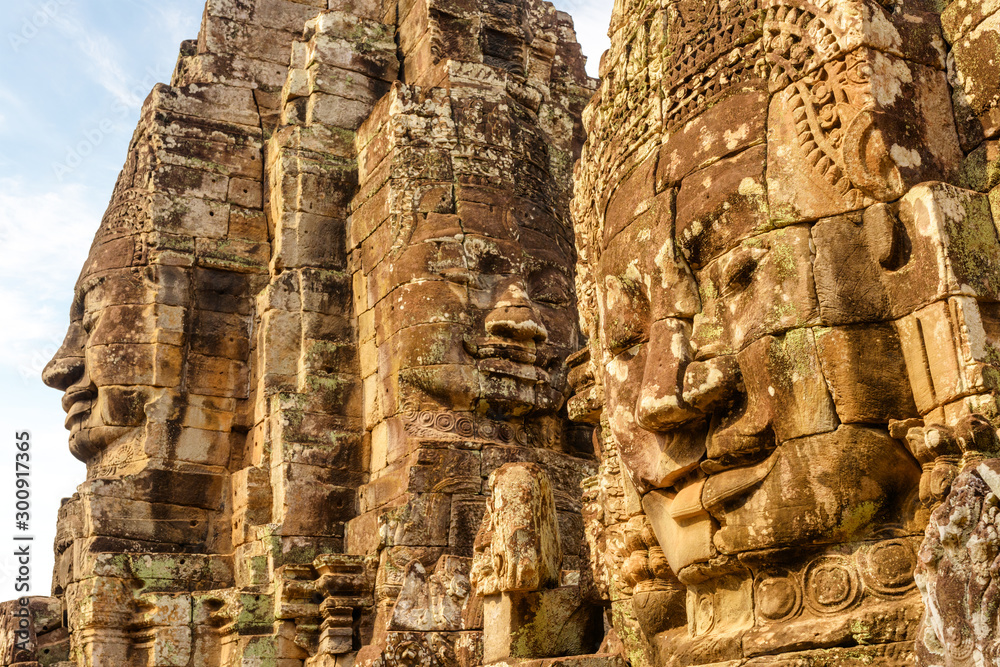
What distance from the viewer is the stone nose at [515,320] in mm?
9906

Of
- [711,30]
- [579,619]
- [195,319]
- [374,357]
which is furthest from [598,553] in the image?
[195,319]

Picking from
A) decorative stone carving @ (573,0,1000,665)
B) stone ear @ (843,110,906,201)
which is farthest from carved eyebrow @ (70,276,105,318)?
stone ear @ (843,110,906,201)

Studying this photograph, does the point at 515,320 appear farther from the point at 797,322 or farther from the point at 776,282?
the point at 797,322

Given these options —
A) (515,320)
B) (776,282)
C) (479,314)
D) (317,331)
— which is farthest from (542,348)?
(776,282)

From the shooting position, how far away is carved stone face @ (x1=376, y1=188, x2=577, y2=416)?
977 cm

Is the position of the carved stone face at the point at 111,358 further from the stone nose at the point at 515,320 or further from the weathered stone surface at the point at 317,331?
the stone nose at the point at 515,320

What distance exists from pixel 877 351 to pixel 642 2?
2335 millimetres

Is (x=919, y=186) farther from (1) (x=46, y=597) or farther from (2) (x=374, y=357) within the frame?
(1) (x=46, y=597)

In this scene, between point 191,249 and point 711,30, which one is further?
point 191,249

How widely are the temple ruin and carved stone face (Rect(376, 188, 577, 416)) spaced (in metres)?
0.03

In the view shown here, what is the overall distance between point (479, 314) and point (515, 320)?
0.35 metres

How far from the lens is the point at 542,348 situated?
33.1ft

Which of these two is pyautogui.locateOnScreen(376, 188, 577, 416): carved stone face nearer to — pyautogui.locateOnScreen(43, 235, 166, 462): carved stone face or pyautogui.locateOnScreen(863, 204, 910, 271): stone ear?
pyautogui.locateOnScreen(43, 235, 166, 462): carved stone face

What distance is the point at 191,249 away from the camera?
12250 millimetres
